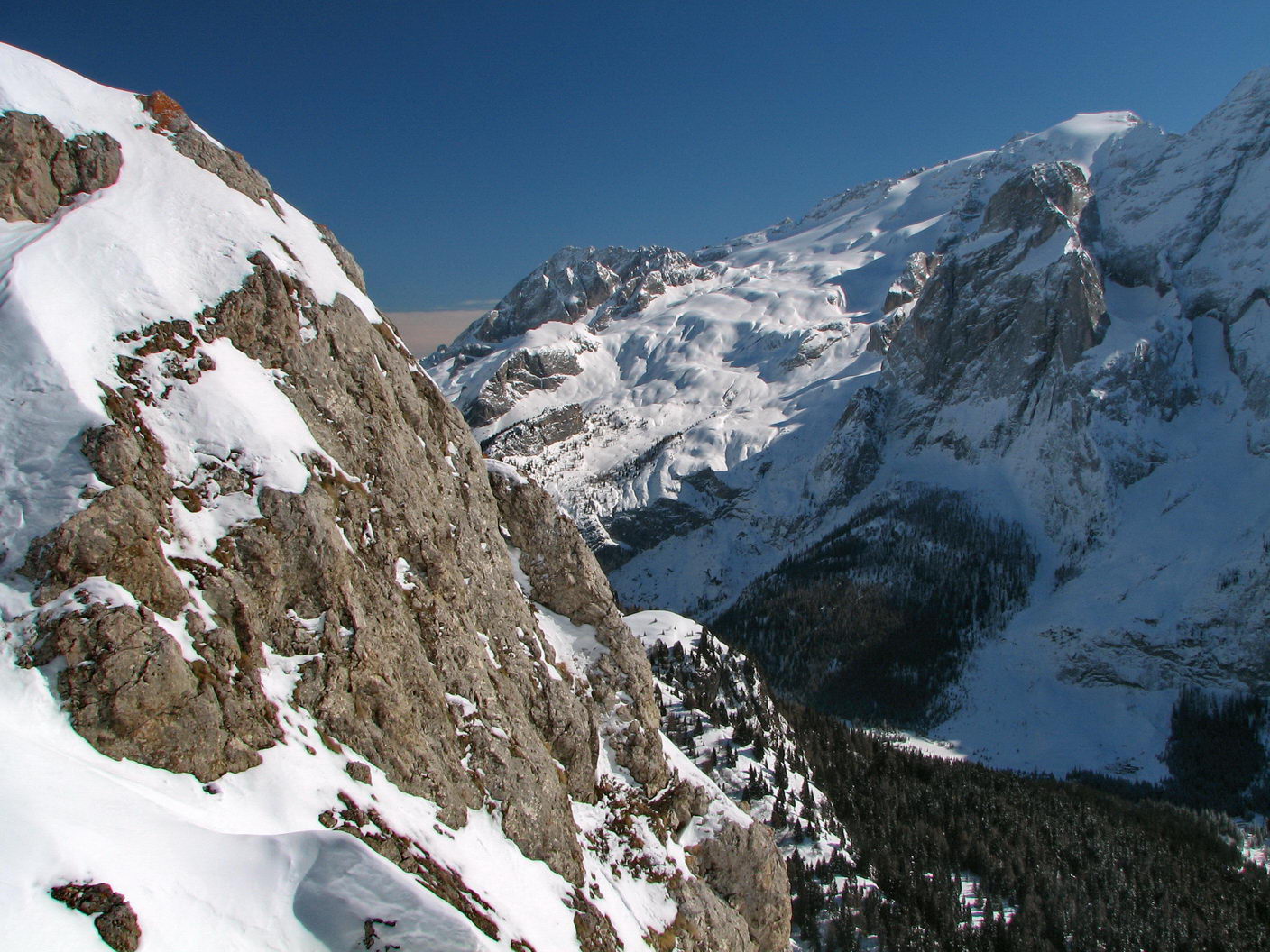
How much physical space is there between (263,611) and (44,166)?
1404cm

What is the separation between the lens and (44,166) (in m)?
21.8

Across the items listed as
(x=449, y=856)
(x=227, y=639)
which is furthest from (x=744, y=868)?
(x=227, y=639)

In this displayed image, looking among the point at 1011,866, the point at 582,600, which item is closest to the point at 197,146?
the point at 582,600

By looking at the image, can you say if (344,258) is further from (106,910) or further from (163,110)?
(106,910)

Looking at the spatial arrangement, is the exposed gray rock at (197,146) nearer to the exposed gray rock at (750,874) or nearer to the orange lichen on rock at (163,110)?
the orange lichen on rock at (163,110)

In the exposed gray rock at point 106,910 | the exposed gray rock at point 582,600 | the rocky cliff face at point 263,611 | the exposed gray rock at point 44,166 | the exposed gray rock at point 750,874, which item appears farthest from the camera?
the exposed gray rock at point 582,600

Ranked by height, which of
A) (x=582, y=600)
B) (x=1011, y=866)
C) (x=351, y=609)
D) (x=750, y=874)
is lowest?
(x=1011, y=866)

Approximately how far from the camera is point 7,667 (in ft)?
46.2

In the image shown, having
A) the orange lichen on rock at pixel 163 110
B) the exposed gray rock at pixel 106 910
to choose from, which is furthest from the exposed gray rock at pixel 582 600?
the exposed gray rock at pixel 106 910

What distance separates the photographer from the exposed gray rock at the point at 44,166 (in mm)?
20859

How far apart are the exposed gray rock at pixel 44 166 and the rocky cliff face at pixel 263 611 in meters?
0.08

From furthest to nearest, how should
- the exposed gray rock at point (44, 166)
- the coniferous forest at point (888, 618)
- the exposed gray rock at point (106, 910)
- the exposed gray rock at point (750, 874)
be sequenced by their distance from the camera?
the coniferous forest at point (888, 618) < the exposed gray rock at point (750, 874) < the exposed gray rock at point (44, 166) < the exposed gray rock at point (106, 910)

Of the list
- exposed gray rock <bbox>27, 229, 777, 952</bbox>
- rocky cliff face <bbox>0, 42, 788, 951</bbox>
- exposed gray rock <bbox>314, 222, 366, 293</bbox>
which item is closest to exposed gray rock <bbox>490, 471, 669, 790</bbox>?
exposed gray rock <bbox>27, 229, 777, 952</bbox>

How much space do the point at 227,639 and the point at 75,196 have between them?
45.4 ft
